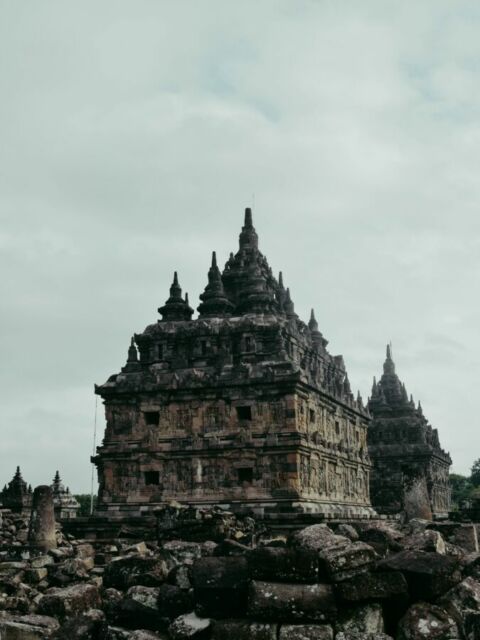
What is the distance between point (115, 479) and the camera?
3388 centimetres

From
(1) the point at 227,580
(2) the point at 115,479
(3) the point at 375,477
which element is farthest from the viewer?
(3) the point at 375,477

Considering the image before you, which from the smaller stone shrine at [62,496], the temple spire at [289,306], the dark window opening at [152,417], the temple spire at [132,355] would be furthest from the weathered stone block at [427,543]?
the smaller stone shrine at [62,496]

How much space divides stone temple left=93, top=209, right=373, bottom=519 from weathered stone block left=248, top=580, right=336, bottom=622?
20768mm

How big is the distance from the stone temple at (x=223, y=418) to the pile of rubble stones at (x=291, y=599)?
19.3 meters

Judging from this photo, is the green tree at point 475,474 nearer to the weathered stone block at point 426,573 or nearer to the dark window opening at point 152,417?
the dark window opening at point 152,417

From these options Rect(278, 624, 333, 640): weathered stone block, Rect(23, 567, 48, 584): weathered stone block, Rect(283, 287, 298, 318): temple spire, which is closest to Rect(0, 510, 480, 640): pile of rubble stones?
Rect(278, 624, 333, 640): weathered stone block

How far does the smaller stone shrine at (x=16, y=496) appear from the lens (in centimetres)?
4216

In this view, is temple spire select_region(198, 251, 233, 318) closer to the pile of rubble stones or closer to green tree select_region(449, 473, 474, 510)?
the pile of rubble stones

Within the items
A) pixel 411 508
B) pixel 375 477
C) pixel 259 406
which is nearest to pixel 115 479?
pixel 259 406

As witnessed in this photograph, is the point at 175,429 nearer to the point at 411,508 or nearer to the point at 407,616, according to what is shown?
the point at 411,508

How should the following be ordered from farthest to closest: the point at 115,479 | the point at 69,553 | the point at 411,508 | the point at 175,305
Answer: the point at 175,305 < the point at 115,479 < the point at 411,508 < the point at 69,553

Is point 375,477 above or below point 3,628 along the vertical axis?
above

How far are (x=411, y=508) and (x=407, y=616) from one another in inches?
555

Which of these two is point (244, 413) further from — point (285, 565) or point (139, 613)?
point (285, 565)
